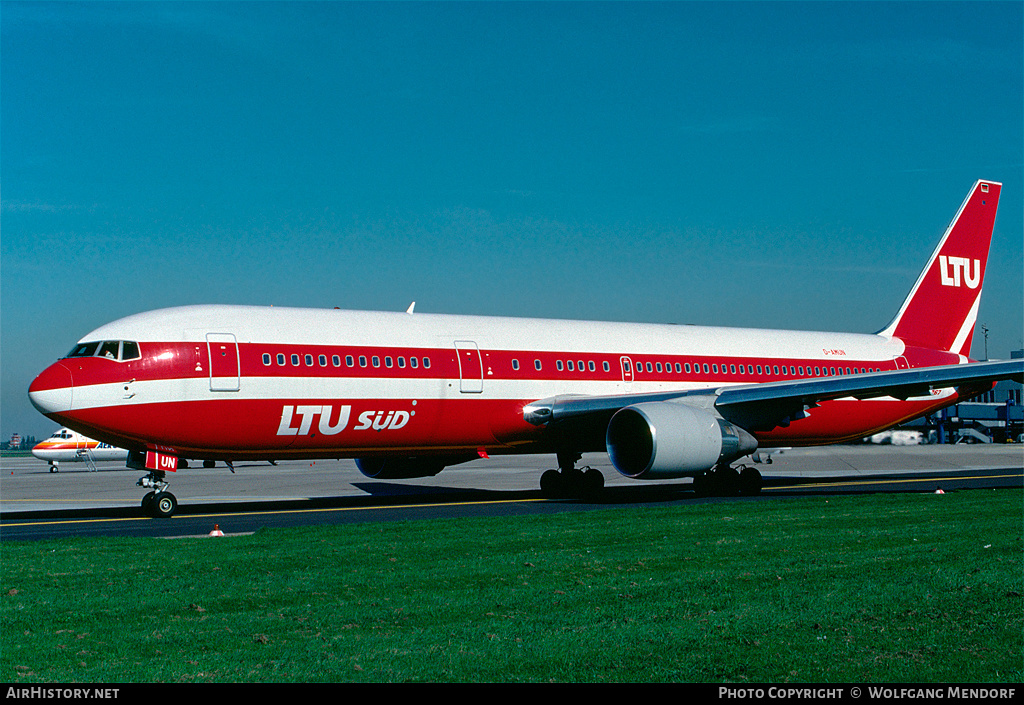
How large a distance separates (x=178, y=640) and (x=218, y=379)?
1222cm

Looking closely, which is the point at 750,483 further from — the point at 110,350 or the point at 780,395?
the point at 110,350

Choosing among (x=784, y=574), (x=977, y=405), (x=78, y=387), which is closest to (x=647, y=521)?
(x=784, y=574)

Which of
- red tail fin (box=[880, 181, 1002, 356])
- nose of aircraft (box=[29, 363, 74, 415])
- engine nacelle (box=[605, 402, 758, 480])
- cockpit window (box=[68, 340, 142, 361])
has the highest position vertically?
red tail fin (box=[880, 181, 1002, 356])

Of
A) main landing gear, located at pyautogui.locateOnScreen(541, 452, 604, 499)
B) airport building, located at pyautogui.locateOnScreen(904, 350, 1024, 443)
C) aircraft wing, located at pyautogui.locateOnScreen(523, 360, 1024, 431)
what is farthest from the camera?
airport building, located at pyautogui.locateOnScreen(904, 350, 1024, 443)

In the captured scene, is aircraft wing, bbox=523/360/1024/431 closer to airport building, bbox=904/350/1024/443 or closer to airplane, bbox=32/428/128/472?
→ airplane, bbox=32/428/128/472

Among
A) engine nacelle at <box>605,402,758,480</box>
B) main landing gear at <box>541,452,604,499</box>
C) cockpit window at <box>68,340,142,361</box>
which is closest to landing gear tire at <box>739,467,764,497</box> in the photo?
engine nacelle at <box>605,402,758,480</box>

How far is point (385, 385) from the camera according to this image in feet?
67.5

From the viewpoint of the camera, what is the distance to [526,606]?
8.42 meters

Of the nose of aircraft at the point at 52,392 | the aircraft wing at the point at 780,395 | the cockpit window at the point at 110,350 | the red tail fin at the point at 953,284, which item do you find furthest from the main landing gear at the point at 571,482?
the red tail fin at the point at 953,284

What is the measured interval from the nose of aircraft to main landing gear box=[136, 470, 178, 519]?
6.73 ft

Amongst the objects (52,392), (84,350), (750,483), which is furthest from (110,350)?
(750,483)

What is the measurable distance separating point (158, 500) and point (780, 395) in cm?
1350

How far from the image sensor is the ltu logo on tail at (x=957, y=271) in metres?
30.0

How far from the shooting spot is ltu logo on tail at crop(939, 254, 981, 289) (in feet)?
98.4
